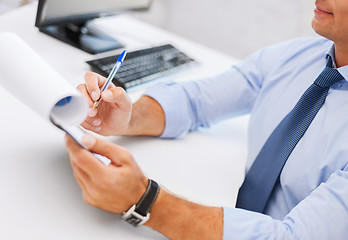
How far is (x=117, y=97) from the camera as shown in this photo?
79 centimetres

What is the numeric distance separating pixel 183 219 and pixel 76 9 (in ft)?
2.51

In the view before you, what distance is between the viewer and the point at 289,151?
34.5 inches

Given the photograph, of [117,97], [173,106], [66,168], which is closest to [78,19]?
[173,106]

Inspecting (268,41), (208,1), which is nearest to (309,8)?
(268,41)

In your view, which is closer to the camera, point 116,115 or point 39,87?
point 39,87

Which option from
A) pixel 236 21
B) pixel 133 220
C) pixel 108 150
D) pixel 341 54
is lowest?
pixel 236 21

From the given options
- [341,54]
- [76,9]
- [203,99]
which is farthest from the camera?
[76,9]

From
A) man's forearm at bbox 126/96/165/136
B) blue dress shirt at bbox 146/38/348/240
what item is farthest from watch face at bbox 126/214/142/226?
man's forearm at bbox 126/96/165/136

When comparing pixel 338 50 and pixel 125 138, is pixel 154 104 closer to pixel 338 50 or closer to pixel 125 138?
pixel 125 138

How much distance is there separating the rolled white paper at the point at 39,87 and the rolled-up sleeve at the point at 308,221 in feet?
1.02

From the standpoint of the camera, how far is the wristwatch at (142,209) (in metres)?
0.64

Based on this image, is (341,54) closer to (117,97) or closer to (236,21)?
(117,97)

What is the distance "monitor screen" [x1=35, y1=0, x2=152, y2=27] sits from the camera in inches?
42.2

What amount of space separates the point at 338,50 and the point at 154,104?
0.44 metres
